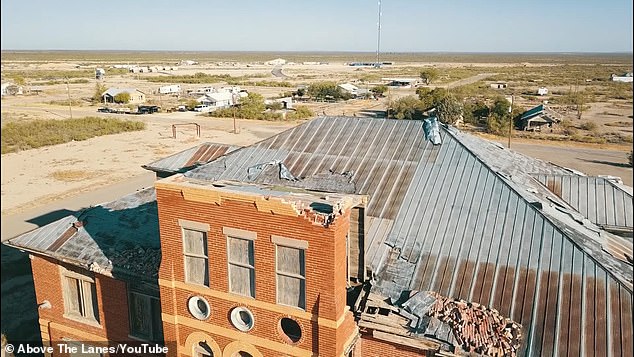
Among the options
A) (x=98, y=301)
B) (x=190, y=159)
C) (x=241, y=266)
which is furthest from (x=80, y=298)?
(x=190, y=159)

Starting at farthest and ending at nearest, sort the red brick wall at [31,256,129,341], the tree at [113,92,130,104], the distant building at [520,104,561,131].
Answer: the tree at [113,92,130,104] < the distant building at [520,104,561,131] < the red brick wall at [31,256,129,341]

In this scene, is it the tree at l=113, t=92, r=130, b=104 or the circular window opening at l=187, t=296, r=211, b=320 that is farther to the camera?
the tree at l=113, t=92, r=130, b=104

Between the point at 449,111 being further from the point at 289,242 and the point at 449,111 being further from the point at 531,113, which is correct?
the point at 289,242

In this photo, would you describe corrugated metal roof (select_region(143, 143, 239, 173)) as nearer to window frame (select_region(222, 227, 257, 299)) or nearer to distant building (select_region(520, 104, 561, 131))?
window frame (select_region(222, 227, 257, 299))

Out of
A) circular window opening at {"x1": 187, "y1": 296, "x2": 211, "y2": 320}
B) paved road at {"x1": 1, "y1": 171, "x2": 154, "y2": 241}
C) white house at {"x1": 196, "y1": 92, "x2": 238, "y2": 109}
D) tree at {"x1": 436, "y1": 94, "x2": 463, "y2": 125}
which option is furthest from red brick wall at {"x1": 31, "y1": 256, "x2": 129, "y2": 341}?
white house at {"x1": 196, "y1": 92, "x2": 238, "y2": 109}

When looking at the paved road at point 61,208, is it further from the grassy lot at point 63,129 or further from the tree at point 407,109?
the tree at point 407,109
